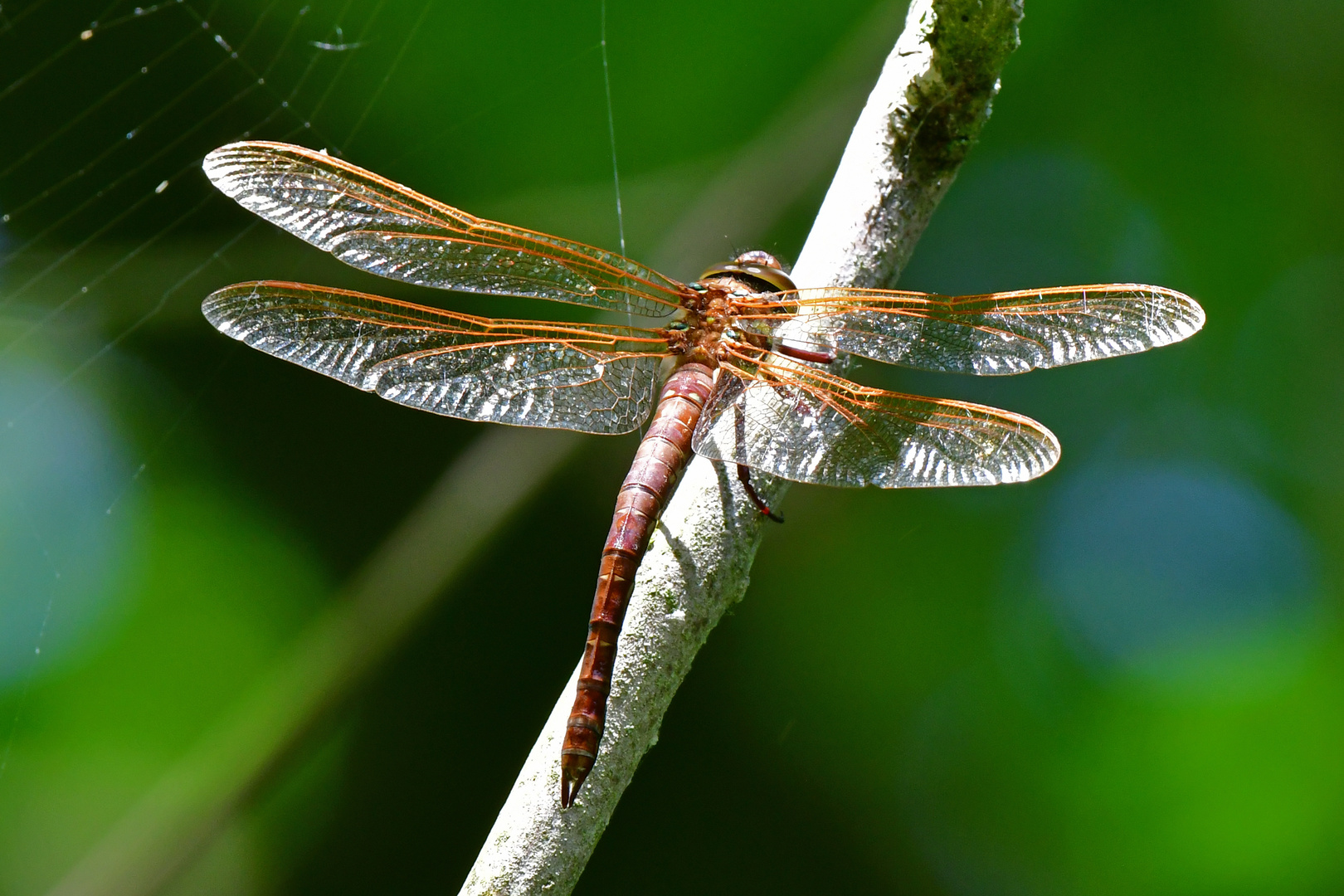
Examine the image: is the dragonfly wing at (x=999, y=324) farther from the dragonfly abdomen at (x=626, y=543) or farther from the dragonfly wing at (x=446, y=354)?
the dragonfly wing at (x=446, y=354)

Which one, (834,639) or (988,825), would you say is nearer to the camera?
(988,825)

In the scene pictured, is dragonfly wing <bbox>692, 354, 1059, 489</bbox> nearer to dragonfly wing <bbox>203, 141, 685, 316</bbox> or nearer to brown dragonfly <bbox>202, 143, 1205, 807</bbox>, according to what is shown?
brown dragonfly <bbox>202, 143, 1205, 807</bbox>

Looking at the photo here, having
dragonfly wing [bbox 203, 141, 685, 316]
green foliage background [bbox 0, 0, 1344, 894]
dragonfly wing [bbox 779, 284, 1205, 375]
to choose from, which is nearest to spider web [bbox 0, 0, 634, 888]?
green foliage background [bbox 0, 0, 1344, 894]

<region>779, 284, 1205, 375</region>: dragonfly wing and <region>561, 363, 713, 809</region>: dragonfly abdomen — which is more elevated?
<region>779, 284, 1205, 375</region>: dragonfly wing

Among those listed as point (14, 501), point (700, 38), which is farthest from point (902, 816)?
point (14, 501)

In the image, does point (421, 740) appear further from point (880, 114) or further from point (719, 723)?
point (880, 114)

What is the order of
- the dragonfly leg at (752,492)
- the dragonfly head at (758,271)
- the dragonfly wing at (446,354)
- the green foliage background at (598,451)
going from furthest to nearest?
the green foliage background at (598,451), the dragonfly head at (758,271), the dragonfly wing at (446,354), the dragonfly leg at (752,492)

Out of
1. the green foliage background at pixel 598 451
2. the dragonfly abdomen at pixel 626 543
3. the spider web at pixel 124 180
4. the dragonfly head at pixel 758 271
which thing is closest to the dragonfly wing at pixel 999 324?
the dragonfly head at pixel 758 271

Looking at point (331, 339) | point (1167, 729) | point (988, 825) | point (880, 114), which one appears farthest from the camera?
point (988, 825)
